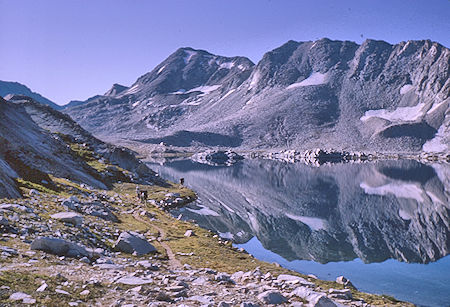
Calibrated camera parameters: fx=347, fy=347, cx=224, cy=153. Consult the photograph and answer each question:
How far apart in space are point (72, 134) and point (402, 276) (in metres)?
63.3

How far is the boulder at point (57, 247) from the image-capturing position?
573 inches

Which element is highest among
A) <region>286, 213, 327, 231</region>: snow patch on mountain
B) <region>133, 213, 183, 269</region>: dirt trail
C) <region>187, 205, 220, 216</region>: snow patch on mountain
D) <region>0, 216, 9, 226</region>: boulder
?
<region>0, 216, 9, 226</region>: boulder

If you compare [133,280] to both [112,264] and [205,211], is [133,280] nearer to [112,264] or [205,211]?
[112,264]

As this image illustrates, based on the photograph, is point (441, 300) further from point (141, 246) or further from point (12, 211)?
point (12, 211)

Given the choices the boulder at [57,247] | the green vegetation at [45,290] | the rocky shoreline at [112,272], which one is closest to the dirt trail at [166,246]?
the rocky shoreline at [112,272]

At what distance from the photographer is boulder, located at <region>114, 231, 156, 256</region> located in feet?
64.7

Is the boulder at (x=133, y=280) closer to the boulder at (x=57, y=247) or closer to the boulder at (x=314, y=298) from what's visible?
the boulder at (x=57, y=247)

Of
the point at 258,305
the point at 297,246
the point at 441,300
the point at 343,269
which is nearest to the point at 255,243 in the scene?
the point at 297,246

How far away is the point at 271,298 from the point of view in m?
12.4

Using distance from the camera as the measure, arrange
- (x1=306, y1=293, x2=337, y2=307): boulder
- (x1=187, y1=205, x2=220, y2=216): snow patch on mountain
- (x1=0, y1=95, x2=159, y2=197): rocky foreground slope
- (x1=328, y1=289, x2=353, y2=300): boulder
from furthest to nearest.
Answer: (x1=187, y1=205, x2=220, y2=216): snow patch on mountain
(x1=0, y1=95, x2=159, y2=197): rocky foreground slope
(x1=328, y1=289, x2=353, y2=300): boulder
(x1=306, y1=293, x2=337, y2=307): boulder

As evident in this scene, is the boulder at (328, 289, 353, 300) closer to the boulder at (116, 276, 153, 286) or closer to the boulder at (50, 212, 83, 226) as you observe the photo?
the boulder at (116, 276, 153, 286)

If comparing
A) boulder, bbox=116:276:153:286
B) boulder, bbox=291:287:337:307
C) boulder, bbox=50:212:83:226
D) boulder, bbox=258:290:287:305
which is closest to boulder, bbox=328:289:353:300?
boulder, bbox=291:287:337:307

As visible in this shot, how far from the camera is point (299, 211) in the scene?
63.1 meters

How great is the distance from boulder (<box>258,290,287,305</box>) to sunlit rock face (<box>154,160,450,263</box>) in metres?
22.8
